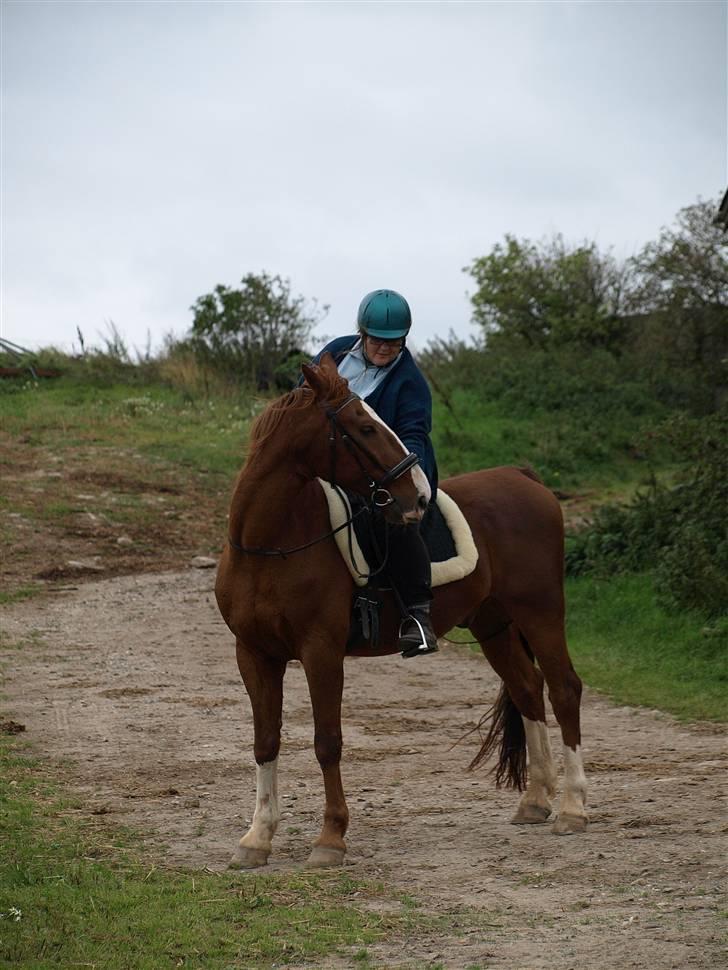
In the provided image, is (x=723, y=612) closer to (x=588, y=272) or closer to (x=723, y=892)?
(x=723, y=892)

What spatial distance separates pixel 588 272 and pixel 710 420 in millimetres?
24028

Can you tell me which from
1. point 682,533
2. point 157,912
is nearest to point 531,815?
point 157,912

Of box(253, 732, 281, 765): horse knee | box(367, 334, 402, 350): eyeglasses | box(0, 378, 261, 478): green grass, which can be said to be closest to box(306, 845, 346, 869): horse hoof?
box(253, 732, 281, 765): horse knee

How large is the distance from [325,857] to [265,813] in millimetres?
402

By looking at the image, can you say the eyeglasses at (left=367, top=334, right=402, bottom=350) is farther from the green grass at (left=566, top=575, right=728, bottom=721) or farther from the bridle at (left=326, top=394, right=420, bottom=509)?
the green grass at (left=566, top=575, right=728, bottom=721)

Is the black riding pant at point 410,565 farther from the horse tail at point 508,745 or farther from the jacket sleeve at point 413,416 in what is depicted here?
the horse tail at point 508,745

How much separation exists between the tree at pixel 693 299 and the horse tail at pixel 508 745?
19837mm

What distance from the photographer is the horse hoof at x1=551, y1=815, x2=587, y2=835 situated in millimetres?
6613

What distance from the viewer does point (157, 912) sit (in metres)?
5.11

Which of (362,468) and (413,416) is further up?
(413,416)

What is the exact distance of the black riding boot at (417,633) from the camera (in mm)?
6469

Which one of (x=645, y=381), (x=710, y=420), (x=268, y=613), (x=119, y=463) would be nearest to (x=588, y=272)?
(x=645, y=381)

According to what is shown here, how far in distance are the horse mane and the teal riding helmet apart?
0.47 m

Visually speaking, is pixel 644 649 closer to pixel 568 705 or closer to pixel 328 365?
pixel 568 705
